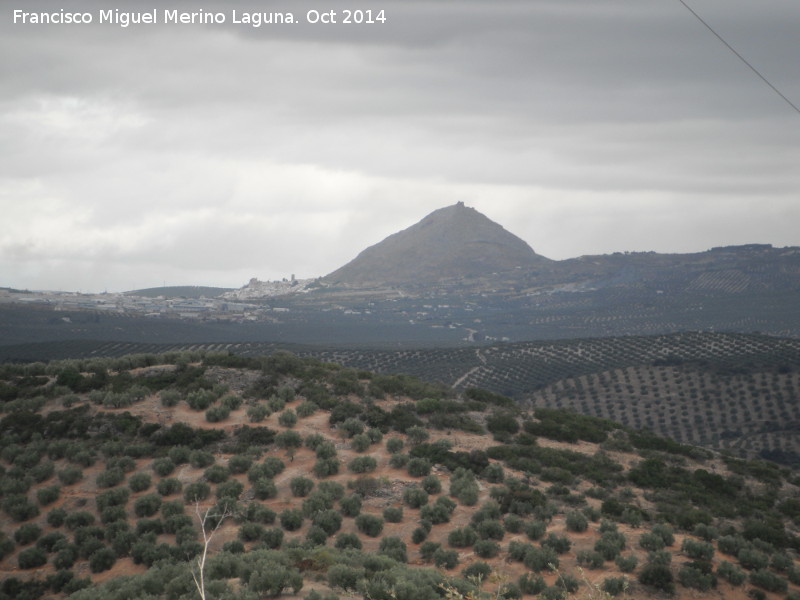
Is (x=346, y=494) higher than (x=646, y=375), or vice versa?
(x=346, y=494)

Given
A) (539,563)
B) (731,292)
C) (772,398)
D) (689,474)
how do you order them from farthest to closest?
(731,292)
(772,398)
(689,474)
(539,563)

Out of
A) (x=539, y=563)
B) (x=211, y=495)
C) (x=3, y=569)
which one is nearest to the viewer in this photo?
(x=539, y=563)

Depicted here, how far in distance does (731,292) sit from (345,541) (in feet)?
429

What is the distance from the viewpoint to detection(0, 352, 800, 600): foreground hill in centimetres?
1655

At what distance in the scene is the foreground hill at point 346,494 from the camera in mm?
16547

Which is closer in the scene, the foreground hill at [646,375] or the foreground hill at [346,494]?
the foreground hill at [346,494]

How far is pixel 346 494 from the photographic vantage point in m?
21.6

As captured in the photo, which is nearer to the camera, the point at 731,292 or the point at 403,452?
the point at 403,452

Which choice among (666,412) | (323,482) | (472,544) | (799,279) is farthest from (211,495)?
(799,279)

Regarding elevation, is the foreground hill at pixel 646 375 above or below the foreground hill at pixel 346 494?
below

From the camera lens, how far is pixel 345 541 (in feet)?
59.9

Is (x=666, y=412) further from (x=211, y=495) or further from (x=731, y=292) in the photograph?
(x=731, y=292)

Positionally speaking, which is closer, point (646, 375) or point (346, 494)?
point (346, 494)

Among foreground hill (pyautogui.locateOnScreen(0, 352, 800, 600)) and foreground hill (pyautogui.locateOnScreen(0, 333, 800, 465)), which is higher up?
foreground hill (pyautogui.locateOnScreen(0, 352, 800, 600))
